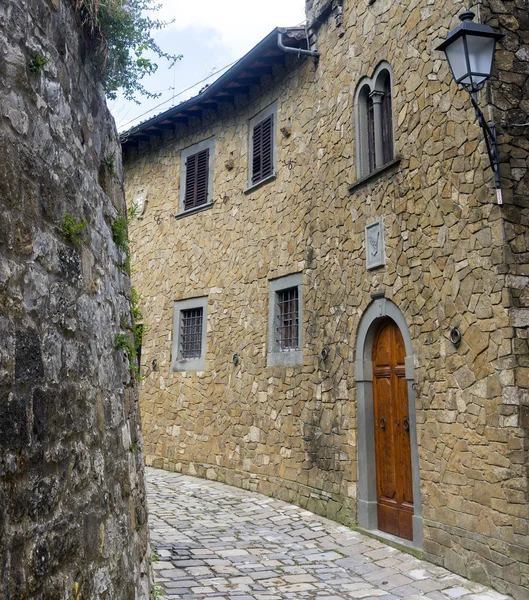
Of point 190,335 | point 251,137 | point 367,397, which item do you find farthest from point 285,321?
point 251,137

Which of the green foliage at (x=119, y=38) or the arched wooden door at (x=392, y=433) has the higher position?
the green foliage at (x=119, y=38)

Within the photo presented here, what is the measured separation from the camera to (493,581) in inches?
193

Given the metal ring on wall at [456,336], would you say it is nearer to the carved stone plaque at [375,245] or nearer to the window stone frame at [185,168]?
the carved stone plaque at [375,245]

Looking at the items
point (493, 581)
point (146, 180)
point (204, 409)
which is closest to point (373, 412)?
point (493, 581)

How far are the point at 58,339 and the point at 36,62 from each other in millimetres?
1161

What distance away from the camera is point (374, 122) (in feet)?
23.6

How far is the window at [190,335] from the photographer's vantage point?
35.0 ft

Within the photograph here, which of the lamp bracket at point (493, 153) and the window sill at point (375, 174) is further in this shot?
the window sill at point (375, 174)

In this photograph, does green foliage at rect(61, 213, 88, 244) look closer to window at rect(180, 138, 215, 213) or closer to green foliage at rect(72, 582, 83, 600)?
green foliage at rect(72, 582, 83, 600)

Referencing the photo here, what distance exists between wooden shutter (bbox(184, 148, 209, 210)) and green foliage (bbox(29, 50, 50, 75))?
28.2 feet

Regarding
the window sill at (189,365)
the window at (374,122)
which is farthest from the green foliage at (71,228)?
the window sill at (189,365)

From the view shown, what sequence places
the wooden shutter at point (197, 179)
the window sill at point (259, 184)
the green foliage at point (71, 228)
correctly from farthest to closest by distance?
the wooden shutter at point (197, 179) < the window sill at point (259, 184) < the green foliage at point (71, 228)

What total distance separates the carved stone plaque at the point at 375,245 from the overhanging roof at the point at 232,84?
11.5 ft

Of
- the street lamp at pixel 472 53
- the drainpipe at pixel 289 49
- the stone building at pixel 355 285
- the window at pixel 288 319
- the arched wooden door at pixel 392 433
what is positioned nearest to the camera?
the street lamp at pixel 472 53
